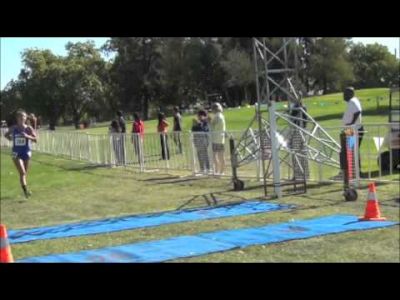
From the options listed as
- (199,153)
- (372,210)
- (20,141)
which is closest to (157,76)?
(199,153)

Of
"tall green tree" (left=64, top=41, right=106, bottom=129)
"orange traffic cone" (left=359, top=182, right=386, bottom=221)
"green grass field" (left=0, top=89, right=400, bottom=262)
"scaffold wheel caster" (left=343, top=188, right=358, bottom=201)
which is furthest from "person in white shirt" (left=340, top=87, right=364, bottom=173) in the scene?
"tall green tree" (left=64, top=41, right=106, bottom=129)

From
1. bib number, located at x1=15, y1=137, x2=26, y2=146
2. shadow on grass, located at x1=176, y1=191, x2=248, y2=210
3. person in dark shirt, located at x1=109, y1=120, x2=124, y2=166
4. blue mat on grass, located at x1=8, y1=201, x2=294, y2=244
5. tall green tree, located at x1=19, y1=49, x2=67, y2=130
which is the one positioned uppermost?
tall green tree, located at x1=19, y1=49, x2=67, y2=130

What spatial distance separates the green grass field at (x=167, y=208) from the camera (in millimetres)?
7270

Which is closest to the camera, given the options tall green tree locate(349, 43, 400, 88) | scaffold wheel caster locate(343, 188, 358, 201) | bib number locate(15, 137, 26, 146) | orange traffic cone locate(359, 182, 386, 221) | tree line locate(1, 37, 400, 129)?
orange traffic cone locate(359, 182, 386, 221)

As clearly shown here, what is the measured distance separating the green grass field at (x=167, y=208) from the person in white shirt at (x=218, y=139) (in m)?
0.48

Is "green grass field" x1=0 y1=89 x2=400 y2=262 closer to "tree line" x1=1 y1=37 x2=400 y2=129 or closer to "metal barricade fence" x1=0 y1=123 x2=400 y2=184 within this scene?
"metal barricade fence" x1=0 y1=123 x2=400 y2=184

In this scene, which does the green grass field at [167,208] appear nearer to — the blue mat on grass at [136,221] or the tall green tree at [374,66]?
the blue mat on grass at [136,221]

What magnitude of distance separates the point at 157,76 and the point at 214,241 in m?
88.3

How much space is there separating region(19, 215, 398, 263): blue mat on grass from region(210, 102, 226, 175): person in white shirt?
6.57m

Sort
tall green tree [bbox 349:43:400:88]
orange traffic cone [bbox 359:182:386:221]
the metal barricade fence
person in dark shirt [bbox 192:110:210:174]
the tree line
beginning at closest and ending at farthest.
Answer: orange traffic cone [bbox 359:182:386:221], the metal barricade fence, person in dark shirt [bbox 192:110:210:174], the tree line, tall green tree [bbox 349:43:400:88]

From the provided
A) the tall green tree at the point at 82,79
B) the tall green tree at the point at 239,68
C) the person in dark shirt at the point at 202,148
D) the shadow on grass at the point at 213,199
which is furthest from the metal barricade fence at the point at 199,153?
the tall green tree at the point at 82,79

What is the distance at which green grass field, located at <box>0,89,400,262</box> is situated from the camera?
727 centimetres
